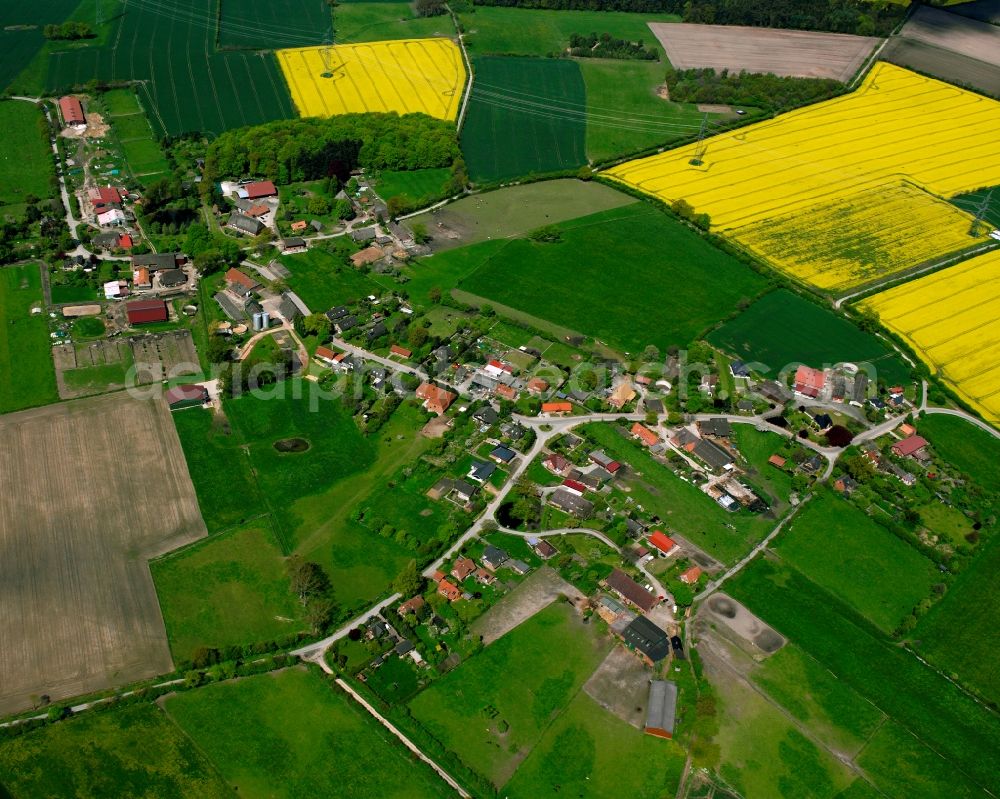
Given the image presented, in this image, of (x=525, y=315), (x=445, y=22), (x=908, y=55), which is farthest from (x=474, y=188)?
(x=908, y=55)

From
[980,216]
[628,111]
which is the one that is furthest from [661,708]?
[628,111]

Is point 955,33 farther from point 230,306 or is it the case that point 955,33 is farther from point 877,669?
point 230,306

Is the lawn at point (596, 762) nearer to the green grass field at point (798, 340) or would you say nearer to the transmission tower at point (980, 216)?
the green grass field at point (798, 340)

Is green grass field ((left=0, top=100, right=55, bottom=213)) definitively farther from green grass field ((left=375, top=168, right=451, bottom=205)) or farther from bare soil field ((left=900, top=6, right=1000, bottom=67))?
bare soil field ((left=900, top=6, right=1000, bottom=67))

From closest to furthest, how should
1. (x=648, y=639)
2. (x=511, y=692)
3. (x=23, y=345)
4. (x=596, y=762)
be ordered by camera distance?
1. (x=596, y=762)
2. (x=511, y=692)
3. (x=648, y=639)
4. (x=23, y=345)

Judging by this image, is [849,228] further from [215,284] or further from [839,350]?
[215,284]

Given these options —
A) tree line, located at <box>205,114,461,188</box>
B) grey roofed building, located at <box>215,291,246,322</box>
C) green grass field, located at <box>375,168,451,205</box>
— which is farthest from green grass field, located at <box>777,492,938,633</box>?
tree line, located at <box>205,114,461,188</box>
